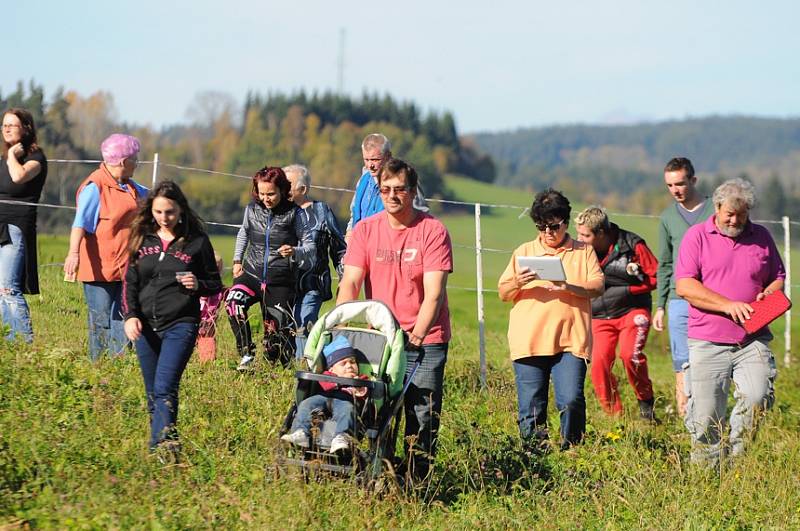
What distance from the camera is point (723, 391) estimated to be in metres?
7.41

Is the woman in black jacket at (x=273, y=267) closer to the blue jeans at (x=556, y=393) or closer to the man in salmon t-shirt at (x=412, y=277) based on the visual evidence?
the blue jeans at (x=556, y=393)

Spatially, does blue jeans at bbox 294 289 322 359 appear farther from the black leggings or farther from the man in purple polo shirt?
the man in purple polo shirt

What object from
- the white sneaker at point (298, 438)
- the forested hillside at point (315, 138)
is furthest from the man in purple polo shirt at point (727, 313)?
the forested hillside at point (315, 138)

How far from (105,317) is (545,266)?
3465 mm

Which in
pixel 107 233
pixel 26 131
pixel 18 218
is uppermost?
pixel 26 131

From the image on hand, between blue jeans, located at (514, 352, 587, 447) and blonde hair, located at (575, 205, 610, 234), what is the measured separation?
1.98m

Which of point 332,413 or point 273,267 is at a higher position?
point 273,267

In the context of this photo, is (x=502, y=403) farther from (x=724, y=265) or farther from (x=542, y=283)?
(x=724, y=265)

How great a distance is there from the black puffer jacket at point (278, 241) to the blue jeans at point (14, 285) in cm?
177

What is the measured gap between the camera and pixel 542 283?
7.52 metres

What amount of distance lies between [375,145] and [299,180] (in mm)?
887

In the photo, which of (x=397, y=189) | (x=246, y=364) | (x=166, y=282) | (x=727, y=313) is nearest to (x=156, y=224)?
(x=166, y=282)

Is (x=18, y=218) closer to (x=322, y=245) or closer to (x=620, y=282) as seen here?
(x=322, y=245)

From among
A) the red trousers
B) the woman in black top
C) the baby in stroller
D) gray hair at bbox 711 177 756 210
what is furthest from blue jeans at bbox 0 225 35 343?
gray hair at bbox 711 177 756 210
